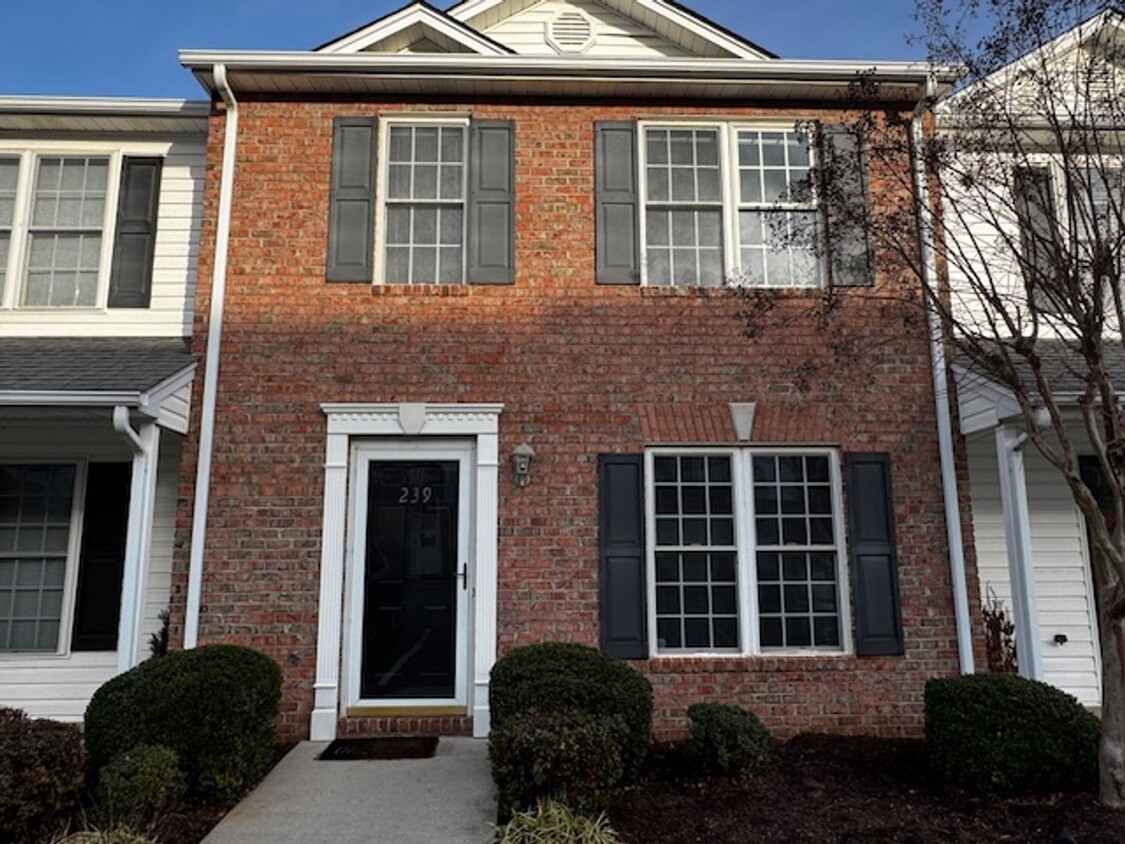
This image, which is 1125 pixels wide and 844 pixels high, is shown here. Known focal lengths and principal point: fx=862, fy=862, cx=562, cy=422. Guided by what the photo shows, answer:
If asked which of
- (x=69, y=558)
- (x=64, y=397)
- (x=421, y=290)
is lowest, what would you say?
(x=69, y=558)

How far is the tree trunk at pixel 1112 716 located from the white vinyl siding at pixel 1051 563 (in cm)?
269

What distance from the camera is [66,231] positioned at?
7863 millimetres

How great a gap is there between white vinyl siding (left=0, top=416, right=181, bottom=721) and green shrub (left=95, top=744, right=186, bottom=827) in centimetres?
264

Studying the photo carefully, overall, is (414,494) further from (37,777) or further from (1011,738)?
(1011,738)

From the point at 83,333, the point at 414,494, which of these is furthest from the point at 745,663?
the point at 83,333

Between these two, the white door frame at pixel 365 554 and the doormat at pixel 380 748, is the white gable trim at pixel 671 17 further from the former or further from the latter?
A: the doormat at pixel 380 748

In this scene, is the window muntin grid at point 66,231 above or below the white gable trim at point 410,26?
below

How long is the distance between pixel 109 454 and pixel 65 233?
2.08 m

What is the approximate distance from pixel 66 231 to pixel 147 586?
3.34 metres

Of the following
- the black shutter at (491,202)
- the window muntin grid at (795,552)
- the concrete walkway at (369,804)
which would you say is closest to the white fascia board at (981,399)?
the window muntin grid at (795,552)

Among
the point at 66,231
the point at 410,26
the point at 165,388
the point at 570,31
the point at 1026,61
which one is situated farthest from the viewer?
the point at 570,31

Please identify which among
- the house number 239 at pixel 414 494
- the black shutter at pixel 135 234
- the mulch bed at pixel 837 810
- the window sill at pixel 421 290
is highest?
the black shutter at pixel 135 234

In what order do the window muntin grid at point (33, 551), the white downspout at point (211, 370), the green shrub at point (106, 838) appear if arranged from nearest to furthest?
the green shrub at point (106, 838) < the white downspout at point (211, 370) < the window muntin grid at point (33, 551)

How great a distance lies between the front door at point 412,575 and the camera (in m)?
6.91
